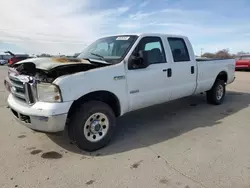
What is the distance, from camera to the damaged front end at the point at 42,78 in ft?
10.4

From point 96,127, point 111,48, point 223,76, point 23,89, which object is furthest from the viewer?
point 223,76

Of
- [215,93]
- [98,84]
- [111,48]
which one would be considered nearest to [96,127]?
[98,84]

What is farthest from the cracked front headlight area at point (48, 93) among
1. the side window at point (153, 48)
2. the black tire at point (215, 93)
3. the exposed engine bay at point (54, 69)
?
the black tire at point (215, 93)

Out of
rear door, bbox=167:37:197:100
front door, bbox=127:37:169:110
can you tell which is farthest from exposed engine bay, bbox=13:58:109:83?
rear door, bbox=167:37:197:100

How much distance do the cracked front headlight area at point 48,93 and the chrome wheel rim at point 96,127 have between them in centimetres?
64

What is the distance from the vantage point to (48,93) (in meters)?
3.15

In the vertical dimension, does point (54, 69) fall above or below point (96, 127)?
above

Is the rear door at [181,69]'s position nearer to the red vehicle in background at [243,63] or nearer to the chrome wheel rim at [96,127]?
the chrome wheel rim at [96,127]

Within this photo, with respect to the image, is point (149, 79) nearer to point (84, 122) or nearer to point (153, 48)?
point (153, 48)

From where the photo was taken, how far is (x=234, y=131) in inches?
173

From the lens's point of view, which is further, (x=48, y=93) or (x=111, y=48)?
(x=111, y=48)

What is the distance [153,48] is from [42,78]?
2308mm

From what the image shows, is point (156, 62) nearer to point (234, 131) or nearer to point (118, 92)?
point (118, 92)

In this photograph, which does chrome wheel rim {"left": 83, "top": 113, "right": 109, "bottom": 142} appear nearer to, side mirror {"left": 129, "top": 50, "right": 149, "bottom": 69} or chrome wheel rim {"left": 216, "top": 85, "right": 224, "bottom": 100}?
side mirror {"left": 129, "top": 50, "right": 149, "bottom": 69}
